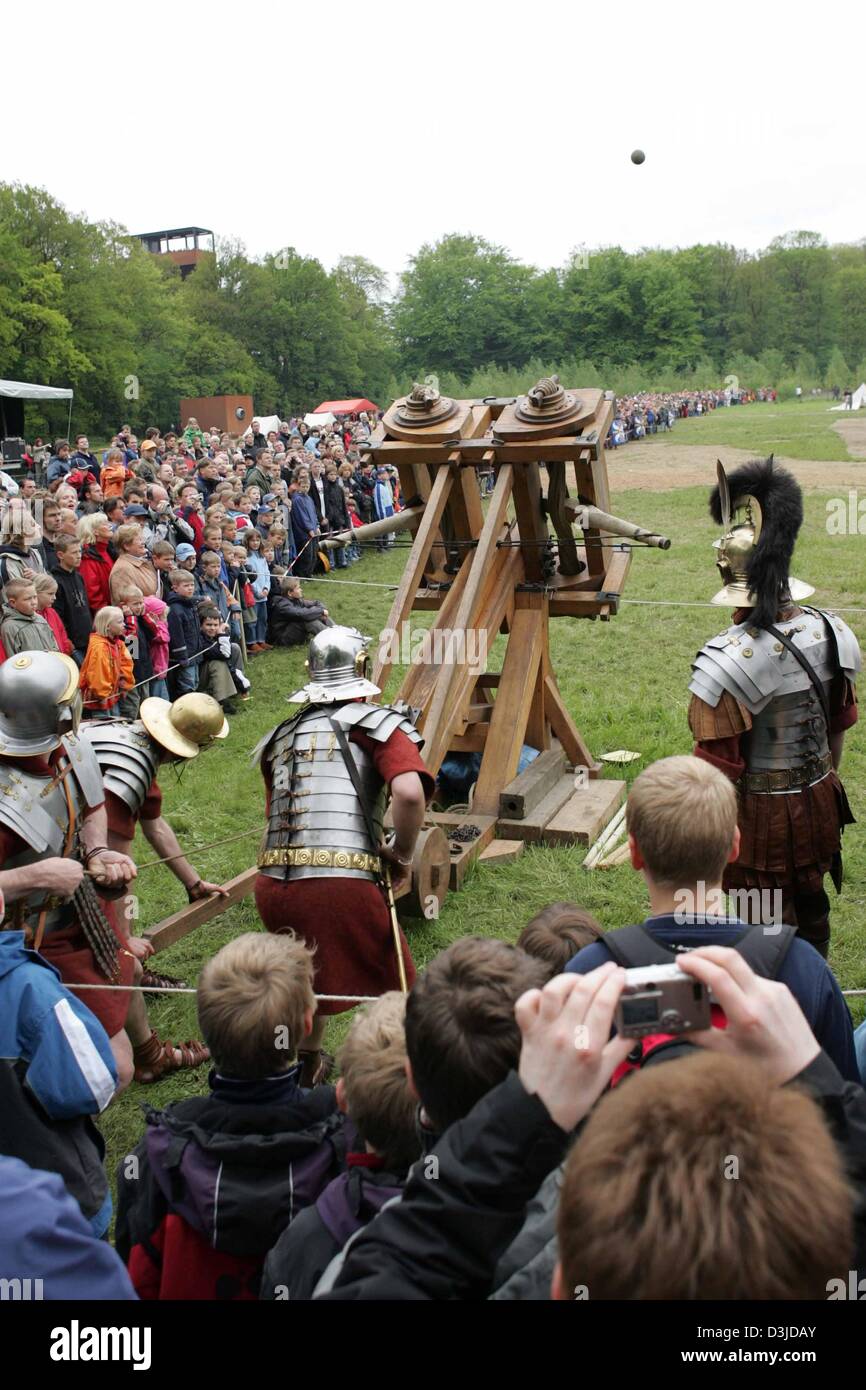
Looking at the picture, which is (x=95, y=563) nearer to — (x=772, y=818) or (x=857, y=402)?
(x=772, y=818)

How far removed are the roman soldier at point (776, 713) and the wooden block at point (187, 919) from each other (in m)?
2.18

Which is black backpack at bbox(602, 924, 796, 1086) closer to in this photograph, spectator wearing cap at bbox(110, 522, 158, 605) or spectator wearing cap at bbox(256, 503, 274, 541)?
spectator wearing cap at bbox(110, 522, 158, 605)

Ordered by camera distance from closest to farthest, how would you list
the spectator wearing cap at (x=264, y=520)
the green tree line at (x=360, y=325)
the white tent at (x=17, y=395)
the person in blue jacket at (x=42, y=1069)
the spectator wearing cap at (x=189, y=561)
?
the person in blue jacket at (x=42, y=1069) < the spectator wearing cap at (x=189, y=561) < the spectator wearing cap at (x=264, y=520) < the white tent at (x=17, y=395) < the green tree line at (x=360, y=325)

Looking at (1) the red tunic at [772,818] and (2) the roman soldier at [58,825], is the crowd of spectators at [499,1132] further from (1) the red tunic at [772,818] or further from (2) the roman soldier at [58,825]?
(1) the red tunic at [772,818]

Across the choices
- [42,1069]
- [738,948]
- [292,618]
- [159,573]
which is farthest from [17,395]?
[738,948]

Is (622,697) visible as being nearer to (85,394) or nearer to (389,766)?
(389,766)

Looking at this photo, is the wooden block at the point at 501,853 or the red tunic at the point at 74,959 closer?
the red tunic at the point at 74,959

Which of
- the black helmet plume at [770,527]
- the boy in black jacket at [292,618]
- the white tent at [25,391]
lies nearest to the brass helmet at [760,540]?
the black helmet plume at [770,527]

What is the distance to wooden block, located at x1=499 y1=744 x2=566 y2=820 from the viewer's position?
6.39 m

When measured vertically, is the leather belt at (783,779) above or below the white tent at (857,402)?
below

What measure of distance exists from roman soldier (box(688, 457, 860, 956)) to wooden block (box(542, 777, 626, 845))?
6.46 feet

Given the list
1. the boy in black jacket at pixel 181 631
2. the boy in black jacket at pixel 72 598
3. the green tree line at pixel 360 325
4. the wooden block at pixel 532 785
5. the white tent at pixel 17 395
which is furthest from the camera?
the green tree line at pixel 360 325

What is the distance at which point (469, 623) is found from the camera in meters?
6.30

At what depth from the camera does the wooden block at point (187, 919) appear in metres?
5.07
